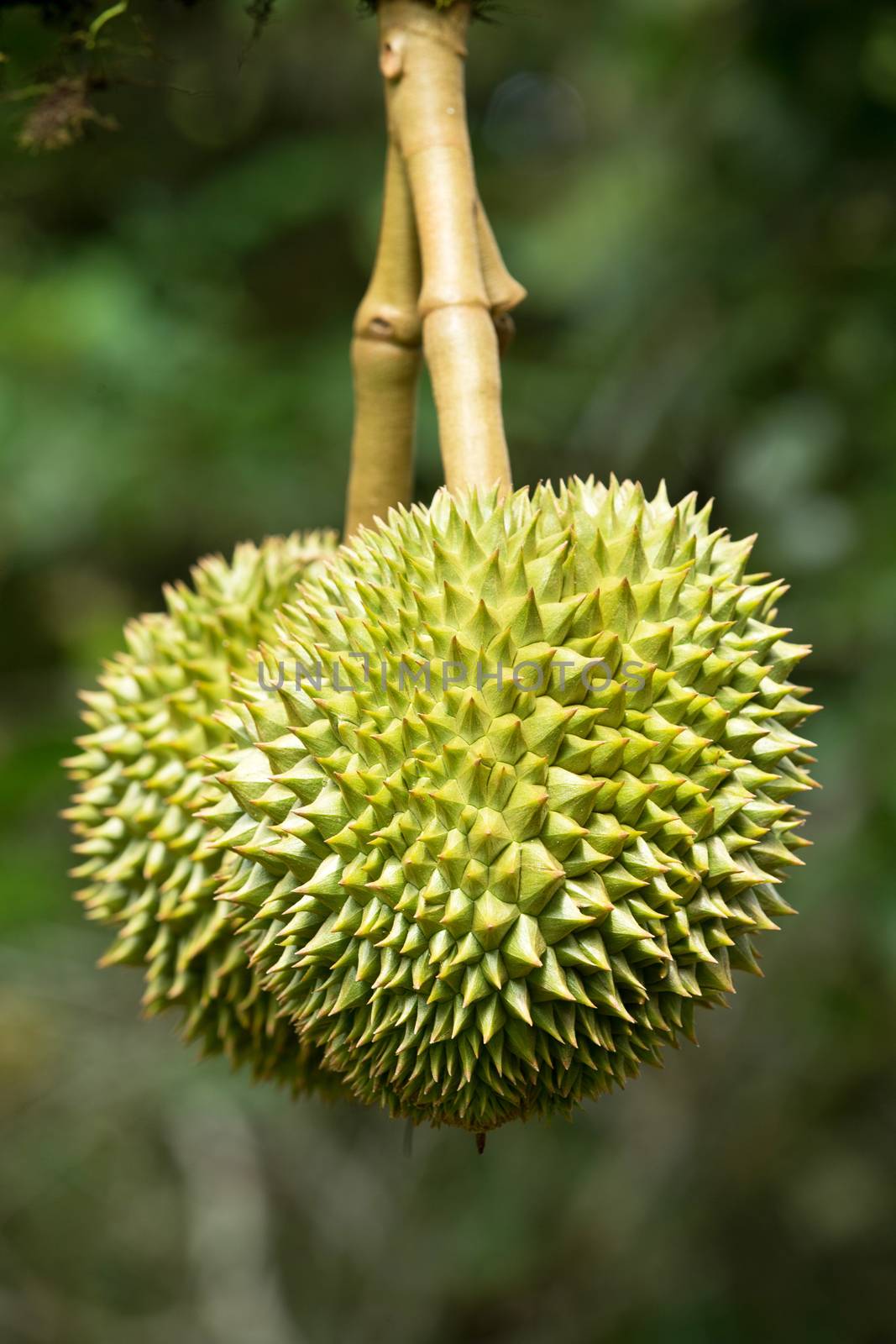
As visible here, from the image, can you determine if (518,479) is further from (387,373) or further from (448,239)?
(448,239)

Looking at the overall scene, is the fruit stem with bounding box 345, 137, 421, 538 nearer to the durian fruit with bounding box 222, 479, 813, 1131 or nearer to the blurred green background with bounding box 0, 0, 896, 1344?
the durian fruit with bounding box 222, 479, 813, 1131

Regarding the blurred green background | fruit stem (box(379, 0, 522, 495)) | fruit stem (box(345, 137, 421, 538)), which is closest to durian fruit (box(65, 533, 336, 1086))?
fruit stem (box(345, 137, 421, 538))

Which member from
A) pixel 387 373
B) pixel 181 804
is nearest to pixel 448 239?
pixel 387 373

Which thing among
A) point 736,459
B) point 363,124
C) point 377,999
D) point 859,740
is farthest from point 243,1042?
point 363,124

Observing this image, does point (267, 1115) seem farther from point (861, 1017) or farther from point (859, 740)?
point (859, 740)

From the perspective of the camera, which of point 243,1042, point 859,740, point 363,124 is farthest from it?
point 363,124
